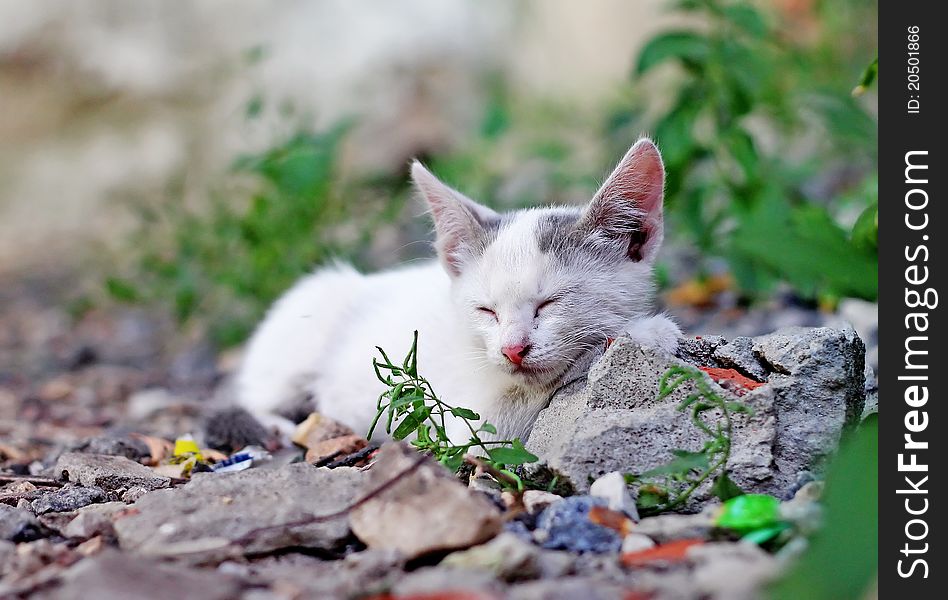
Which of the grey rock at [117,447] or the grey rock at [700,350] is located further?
the grey rock at [117,447]

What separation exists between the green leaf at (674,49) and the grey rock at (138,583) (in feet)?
→ 10.3

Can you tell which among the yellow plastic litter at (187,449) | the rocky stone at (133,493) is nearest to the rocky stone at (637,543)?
the rocky stone at (133,493)

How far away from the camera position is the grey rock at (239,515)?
2.12m

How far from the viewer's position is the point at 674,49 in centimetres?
443

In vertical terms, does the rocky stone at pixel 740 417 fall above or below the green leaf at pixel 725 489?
above

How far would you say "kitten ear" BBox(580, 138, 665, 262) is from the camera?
9.63ft

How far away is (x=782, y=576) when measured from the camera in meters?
1.56

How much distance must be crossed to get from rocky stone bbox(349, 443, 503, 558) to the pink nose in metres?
0.62

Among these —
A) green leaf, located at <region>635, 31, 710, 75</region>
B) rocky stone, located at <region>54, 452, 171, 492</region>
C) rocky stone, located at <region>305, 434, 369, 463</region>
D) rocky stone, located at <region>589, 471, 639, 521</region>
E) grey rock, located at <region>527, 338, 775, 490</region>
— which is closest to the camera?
rocky stone, located at <region>589, 471, 639, 521</region>

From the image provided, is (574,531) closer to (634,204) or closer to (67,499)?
(634,204)

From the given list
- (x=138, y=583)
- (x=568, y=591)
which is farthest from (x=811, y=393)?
(x=138, y=583)

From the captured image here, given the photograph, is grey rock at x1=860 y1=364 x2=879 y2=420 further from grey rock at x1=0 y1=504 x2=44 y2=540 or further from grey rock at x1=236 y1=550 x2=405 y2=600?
grey rock at x1=0 y1=504 x2=44 y2=540

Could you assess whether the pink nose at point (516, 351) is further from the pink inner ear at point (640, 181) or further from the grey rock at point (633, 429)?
the pink inner ear at point (640, 181)
